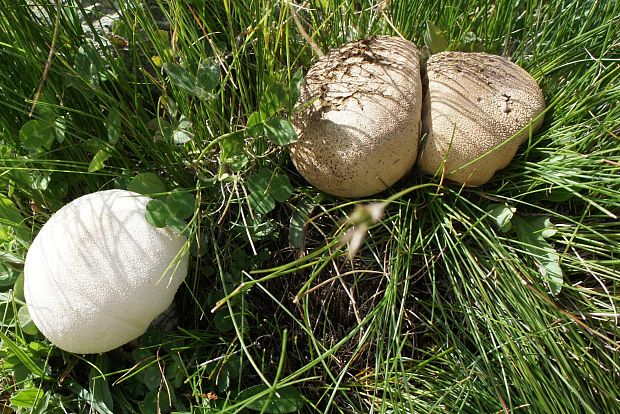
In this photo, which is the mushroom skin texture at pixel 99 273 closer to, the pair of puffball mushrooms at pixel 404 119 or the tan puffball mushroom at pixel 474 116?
the pair of puffball mushrooms at pixel 404 119

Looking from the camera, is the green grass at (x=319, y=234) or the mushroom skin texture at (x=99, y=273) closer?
the mushroom skin texture at (x=99, y=273)

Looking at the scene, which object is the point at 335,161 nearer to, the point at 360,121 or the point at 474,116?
the point at 360,121

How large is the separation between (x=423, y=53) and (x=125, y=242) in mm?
900

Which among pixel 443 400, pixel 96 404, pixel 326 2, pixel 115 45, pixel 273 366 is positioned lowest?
pixel 443 400

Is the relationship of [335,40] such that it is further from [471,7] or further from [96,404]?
[96,404]

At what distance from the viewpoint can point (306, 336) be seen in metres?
1.52

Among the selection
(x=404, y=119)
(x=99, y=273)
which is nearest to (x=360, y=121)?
(x=404, y=119)

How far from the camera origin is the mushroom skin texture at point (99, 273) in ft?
4.11

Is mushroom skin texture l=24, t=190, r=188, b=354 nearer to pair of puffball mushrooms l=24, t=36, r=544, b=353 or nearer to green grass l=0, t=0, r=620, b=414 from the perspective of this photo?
pair of puffball mushrooms l=24, t=36, r=544, b=353

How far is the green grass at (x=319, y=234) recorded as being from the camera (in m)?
1.36

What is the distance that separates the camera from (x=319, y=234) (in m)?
1.54

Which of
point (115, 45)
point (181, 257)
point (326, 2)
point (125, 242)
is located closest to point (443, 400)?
point (181, 257)

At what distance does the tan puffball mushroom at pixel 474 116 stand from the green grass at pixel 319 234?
0.07 m

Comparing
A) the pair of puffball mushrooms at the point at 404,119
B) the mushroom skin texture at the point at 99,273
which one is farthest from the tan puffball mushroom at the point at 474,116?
Answer: the mushroom skin texture at the point at 99,273
